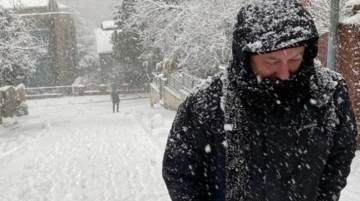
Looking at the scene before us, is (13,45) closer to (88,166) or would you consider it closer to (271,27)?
(88,166)

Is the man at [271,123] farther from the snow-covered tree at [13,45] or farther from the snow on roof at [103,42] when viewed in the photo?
the snow on roof at [103,42]

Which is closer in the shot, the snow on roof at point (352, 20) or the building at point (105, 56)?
the snow on roof at point (352, 20)

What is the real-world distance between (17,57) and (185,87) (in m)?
6.73

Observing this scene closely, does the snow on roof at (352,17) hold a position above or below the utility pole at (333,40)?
above

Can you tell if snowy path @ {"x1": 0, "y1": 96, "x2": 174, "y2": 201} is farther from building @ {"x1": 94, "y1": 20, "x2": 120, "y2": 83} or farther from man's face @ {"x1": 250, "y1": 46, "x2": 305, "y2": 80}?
building @ {"x1": 94, "y1": 20, "x2": 120, "y2": 83}

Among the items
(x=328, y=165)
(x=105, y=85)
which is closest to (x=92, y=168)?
(x=328, y=165)

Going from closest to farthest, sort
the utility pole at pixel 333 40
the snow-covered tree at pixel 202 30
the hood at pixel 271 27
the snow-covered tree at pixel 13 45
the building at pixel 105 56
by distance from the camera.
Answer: the hood at pixel 271 27 → the utility pole at pixel 333 40 → the snow-covered tree at pixel 202 30 → the snow-covered tree at pixel 13 45 → the building at pixel 105 56

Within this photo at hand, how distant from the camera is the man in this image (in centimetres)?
181

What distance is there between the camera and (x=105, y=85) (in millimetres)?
41312

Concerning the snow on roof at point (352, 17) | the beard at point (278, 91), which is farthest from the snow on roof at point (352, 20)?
the beard at point (278, 91)

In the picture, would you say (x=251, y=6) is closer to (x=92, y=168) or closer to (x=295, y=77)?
(x=295, y=77)

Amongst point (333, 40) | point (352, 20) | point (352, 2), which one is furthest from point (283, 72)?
point (352, 2)

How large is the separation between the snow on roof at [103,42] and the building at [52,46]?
117 inches

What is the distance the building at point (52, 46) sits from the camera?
43.9 meters
